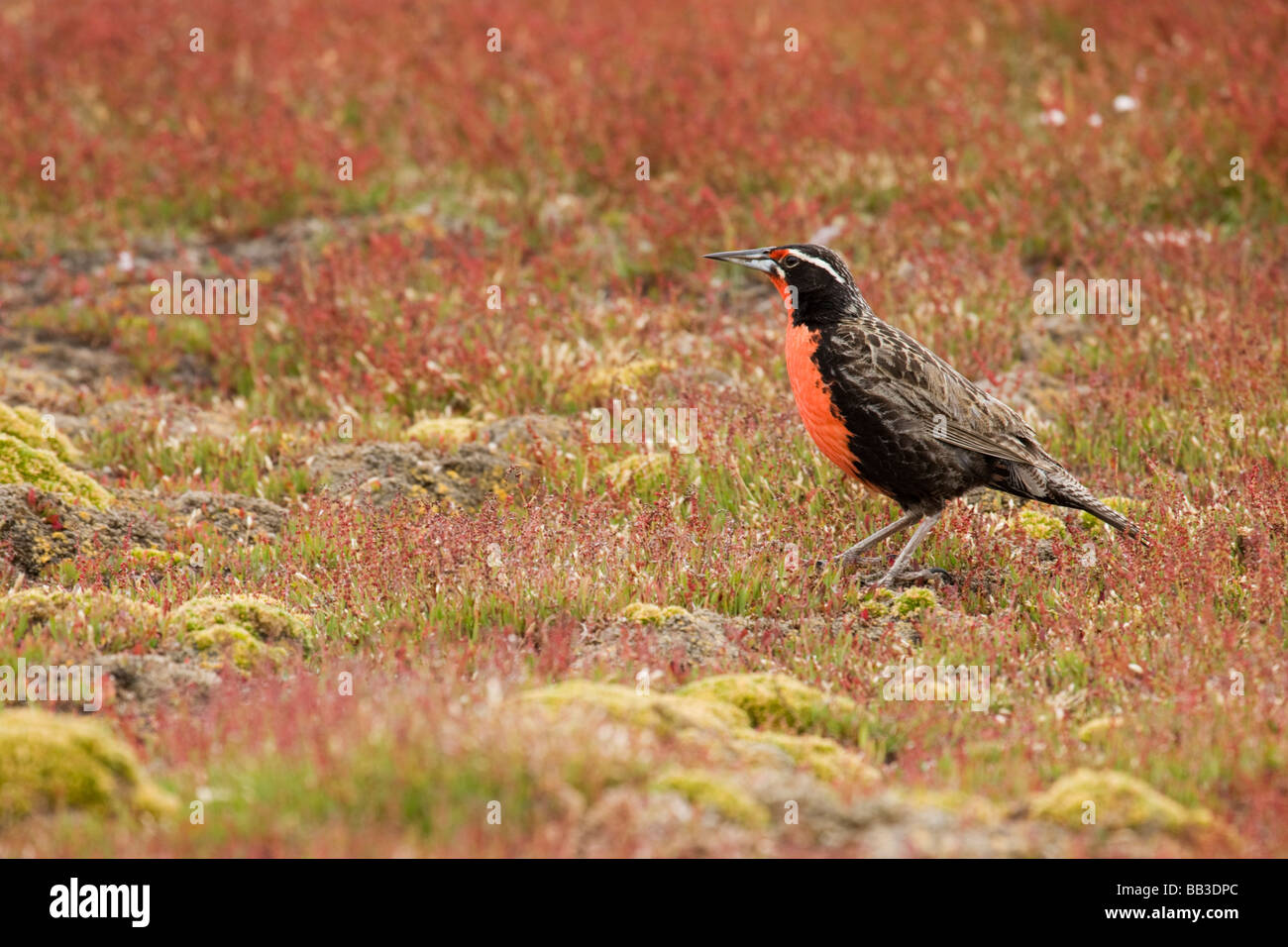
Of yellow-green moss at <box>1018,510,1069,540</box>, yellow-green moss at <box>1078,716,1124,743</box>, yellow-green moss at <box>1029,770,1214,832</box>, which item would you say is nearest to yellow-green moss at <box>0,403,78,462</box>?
yellow-green moss at <box>1018,510,1069,540</box>

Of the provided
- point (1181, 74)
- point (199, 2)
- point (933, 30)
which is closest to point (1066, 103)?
point (1181, 74)

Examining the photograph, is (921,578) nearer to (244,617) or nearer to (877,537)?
(877,537)

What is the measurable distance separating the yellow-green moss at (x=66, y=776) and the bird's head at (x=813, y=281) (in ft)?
13.1

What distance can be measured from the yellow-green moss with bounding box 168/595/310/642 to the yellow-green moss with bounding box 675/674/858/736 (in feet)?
6.37

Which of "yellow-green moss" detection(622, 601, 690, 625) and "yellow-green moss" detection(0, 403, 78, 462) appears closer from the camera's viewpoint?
"yellow-green moss" detection(622, 601, 690, 625)

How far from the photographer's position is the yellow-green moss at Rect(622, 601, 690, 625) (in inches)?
239

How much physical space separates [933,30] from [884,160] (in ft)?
11.9

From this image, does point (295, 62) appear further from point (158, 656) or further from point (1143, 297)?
point (158, 656)

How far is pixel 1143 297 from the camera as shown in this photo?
10.0 metres

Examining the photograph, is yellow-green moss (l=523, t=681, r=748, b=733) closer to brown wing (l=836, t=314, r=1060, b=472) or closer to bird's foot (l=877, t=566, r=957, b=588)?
bird's foot (l=877, t=566, r=957, b=588)

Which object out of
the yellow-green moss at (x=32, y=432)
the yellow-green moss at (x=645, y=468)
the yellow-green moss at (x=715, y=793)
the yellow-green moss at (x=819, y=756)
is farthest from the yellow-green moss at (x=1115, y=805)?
the yellow-green moss at (x=32, y=432)

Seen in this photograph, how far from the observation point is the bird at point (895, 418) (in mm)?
6648

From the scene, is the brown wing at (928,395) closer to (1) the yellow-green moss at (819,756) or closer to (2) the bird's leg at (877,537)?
(2) the bird's leg at (877,537)

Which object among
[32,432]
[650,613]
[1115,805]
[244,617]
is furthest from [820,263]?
[32,432]
